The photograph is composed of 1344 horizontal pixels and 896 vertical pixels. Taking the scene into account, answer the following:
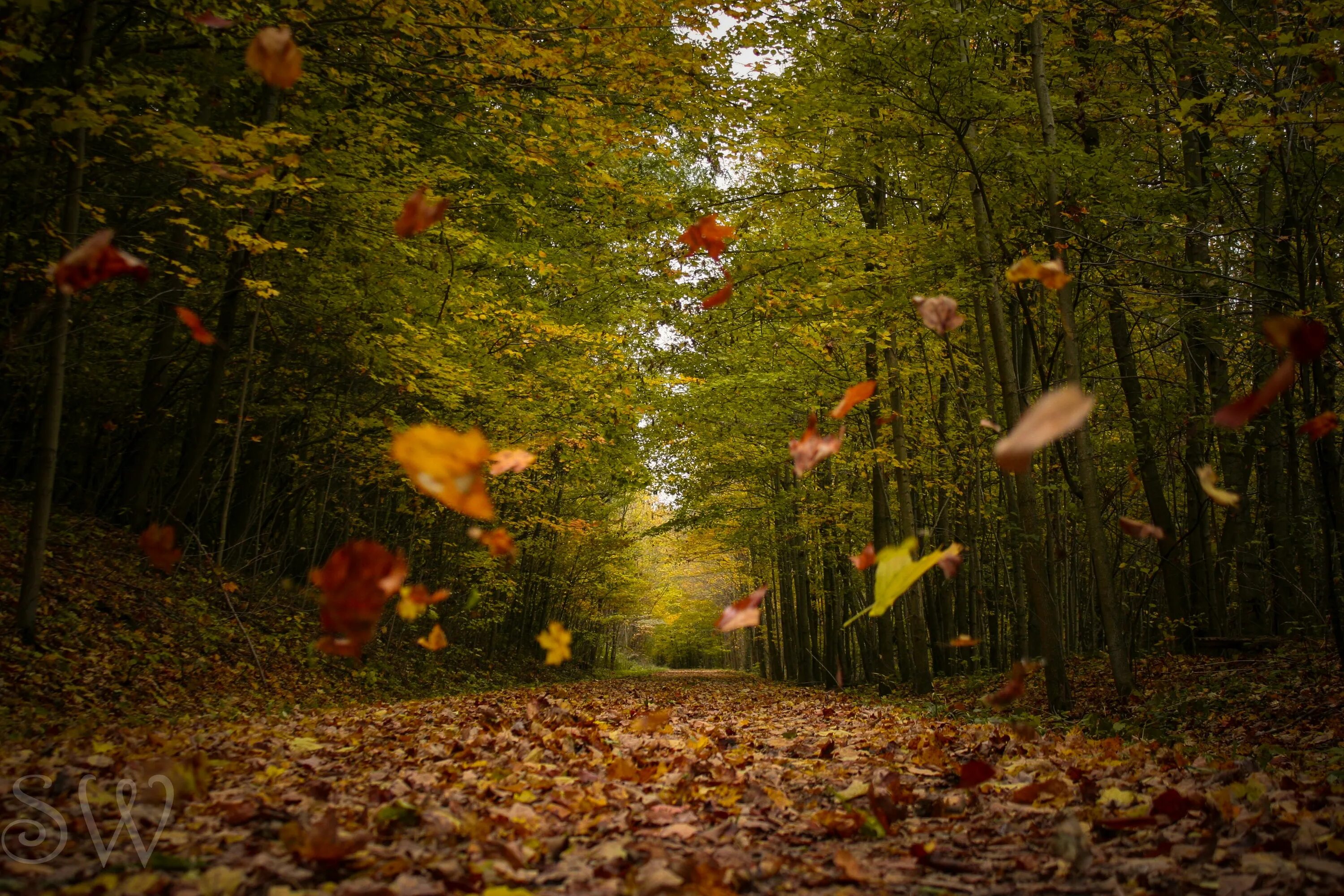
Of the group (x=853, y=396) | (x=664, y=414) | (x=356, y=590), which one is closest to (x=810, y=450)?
(x=853, y=396)

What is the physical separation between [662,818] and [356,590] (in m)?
1.31

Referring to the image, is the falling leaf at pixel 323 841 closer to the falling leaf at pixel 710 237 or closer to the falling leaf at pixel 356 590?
the falling leaf at pixel 356 590

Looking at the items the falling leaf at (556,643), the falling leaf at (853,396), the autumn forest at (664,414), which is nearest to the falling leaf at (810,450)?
the falling leaf at (853,396)

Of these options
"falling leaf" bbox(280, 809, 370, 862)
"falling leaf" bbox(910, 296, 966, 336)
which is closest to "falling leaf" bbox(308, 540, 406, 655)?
"falling leaf" bbox(280, 809, 370, 862)

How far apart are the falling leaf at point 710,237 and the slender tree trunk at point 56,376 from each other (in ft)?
14.1

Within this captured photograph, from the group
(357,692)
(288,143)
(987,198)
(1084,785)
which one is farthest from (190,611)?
(987,198)

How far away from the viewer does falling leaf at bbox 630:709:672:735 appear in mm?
4419

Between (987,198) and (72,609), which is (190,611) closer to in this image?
(72,609)

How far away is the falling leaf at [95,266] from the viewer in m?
2.47

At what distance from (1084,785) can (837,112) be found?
6594 mm

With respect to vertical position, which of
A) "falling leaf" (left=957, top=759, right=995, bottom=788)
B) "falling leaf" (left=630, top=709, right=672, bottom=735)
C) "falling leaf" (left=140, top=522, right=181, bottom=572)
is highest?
"falling leaf" (left=140, top=522, right=181, bottom=572)

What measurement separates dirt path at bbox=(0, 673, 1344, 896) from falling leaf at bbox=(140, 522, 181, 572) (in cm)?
442

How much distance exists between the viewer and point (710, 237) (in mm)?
4613

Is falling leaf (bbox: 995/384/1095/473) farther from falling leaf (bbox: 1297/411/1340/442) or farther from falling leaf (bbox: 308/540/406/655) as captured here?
falling leaf (bbox: 1297/411/1340/442)
